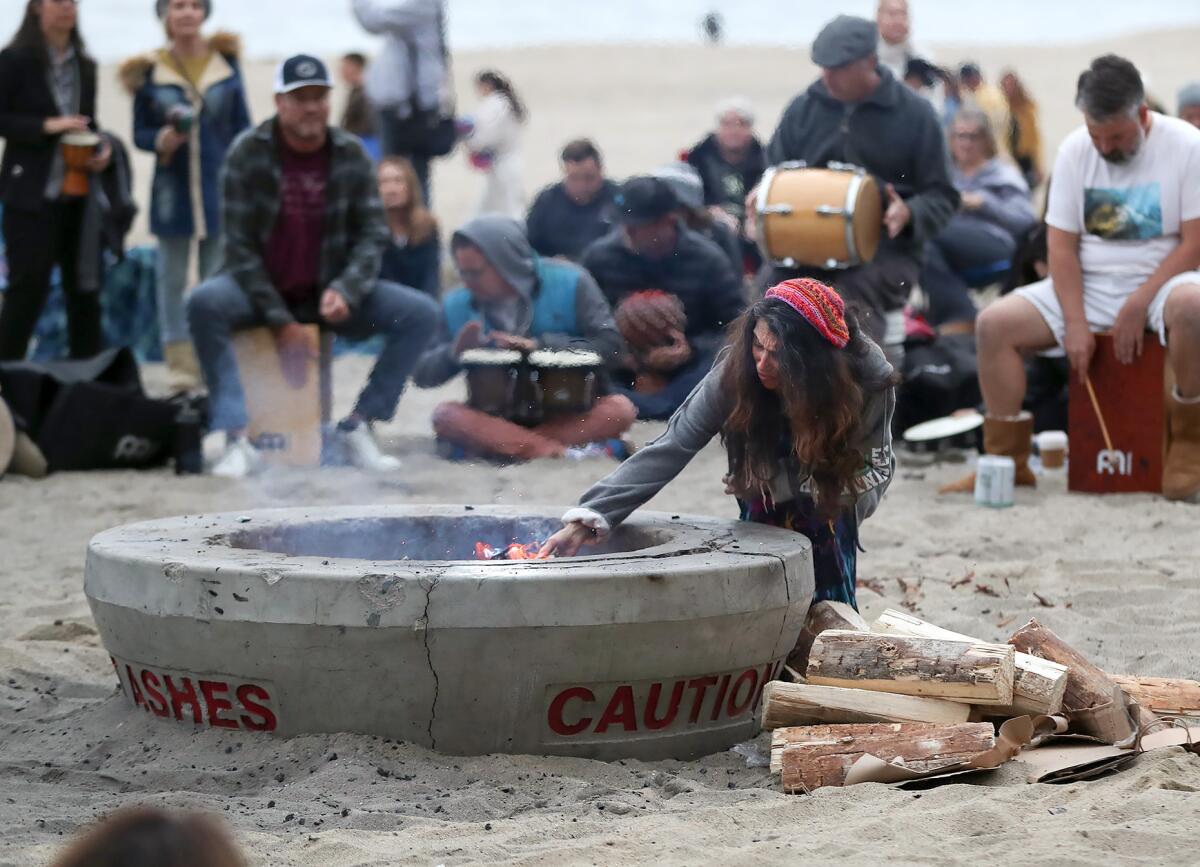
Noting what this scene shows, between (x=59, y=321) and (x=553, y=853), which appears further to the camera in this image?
(x=59, y=321)

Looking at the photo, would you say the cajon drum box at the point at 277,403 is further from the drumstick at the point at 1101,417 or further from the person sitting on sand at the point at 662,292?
the drumstick at the point at 1101,417

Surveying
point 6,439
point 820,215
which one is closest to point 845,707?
point 820,215

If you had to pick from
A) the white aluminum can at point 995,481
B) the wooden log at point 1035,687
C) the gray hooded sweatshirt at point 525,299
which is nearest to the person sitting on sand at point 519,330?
the gray hooded sweatshirt at point 525,299

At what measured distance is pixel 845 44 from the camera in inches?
288

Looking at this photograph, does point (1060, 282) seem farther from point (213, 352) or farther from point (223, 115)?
point (223, 115)

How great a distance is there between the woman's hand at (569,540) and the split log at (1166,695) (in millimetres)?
1283

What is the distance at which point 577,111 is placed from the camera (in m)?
39.9

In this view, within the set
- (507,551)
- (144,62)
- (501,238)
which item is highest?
(144,62)

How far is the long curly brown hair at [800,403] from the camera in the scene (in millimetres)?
4078

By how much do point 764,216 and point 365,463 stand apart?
2.05 metres

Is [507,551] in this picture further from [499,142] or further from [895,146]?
[499,142]

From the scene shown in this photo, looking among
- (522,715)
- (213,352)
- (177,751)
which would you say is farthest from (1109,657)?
(213,352)

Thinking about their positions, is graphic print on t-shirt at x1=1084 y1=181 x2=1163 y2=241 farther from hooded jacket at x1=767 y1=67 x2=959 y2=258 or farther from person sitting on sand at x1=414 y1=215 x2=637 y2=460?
person sitting on sand at x1=414 y1=215 x2=637 y2=460

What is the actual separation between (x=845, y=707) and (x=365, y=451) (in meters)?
4.22
